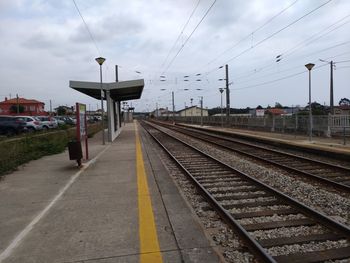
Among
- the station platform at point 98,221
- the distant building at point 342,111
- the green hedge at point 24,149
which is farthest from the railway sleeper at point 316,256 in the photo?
the distant building at point 342,111

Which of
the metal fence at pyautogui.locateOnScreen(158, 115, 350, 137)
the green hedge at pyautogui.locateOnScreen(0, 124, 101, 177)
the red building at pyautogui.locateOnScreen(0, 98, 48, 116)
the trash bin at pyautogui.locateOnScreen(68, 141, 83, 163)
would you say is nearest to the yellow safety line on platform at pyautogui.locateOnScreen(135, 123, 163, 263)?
the trash bin at pyautogui.locateOnScreen(68, 141, 83, 163)

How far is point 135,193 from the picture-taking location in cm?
852

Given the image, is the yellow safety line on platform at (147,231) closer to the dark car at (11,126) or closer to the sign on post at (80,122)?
the sign on post at (80,122)

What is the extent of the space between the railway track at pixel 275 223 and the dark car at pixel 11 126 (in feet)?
82.8

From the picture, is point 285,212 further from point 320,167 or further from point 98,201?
point 320,167

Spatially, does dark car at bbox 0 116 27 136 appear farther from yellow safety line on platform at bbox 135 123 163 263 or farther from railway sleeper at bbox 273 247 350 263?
railway sleeper at bbox 273 247 350 263

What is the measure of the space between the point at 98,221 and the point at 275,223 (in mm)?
2747

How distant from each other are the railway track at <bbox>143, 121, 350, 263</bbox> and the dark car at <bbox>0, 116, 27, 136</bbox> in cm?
2522

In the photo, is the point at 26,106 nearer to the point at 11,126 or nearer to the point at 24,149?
the point at 11,126

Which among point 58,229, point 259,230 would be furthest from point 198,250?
point 58,229

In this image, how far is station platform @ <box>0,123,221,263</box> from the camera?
4.88 m

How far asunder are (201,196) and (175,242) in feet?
10.8

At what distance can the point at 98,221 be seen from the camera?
20.8 ft

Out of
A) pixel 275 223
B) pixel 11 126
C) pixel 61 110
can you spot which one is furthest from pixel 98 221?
pixel 61 110
